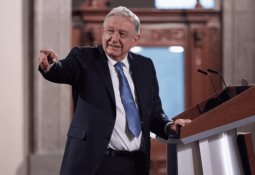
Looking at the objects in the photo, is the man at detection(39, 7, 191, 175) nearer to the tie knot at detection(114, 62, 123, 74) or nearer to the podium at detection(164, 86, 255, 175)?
the tie knot at detection(114, 62, 123, 74)

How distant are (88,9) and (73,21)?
0.62ft

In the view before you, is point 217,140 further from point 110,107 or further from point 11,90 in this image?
point 11,90

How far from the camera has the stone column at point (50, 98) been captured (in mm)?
5082

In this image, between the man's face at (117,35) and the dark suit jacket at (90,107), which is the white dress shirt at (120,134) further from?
the man's face at (117,35)

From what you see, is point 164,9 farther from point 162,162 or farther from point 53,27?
point 162,162

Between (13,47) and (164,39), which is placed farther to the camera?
(164,39)

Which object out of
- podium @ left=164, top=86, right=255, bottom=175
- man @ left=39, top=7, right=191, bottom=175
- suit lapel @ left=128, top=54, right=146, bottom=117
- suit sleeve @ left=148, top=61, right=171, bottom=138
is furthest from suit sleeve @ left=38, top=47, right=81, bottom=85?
podium @ left=164, top=86, right=255, bottom=175

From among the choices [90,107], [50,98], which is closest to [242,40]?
[50,98]

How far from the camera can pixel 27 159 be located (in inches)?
199

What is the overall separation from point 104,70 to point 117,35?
177mm

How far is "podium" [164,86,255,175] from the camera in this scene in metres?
2.11

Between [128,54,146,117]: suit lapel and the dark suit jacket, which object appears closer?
the dark suit jacket

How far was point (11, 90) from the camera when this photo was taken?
501cm

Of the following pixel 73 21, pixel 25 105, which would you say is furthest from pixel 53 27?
pixel 25 105
